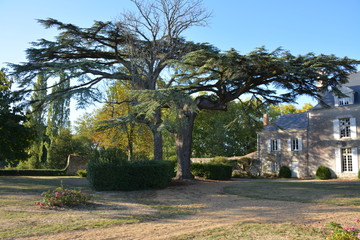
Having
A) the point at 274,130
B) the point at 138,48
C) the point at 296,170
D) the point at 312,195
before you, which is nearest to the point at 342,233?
the point at 312,195

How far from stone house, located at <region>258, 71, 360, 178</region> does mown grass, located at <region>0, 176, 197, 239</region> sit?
16142 millimetres

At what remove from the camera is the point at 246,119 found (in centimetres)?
1997

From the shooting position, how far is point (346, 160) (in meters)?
25.0

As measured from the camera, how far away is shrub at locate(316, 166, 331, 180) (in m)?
24.9

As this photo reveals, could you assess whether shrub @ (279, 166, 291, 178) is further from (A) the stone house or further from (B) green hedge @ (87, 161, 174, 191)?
(B) green hedge @ (87, 161, 174, 191)

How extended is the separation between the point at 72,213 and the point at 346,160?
23001mm

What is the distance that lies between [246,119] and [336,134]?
32.4ft

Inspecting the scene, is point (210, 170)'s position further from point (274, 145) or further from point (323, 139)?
Result: point (274, 145)

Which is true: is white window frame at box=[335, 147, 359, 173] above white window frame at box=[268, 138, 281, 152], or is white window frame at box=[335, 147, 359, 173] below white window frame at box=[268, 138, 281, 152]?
below

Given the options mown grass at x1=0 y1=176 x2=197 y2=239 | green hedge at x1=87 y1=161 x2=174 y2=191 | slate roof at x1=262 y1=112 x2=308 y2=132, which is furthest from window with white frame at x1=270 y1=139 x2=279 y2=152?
mown grass at x1=0 y1=176 x2=197 y2=239

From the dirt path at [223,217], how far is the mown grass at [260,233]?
1.28ft

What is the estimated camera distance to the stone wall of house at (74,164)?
968 inches

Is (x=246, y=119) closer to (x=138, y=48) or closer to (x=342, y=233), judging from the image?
(x=138, y=48)

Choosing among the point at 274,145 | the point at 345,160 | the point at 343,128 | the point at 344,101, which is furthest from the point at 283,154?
the point at 344,101
